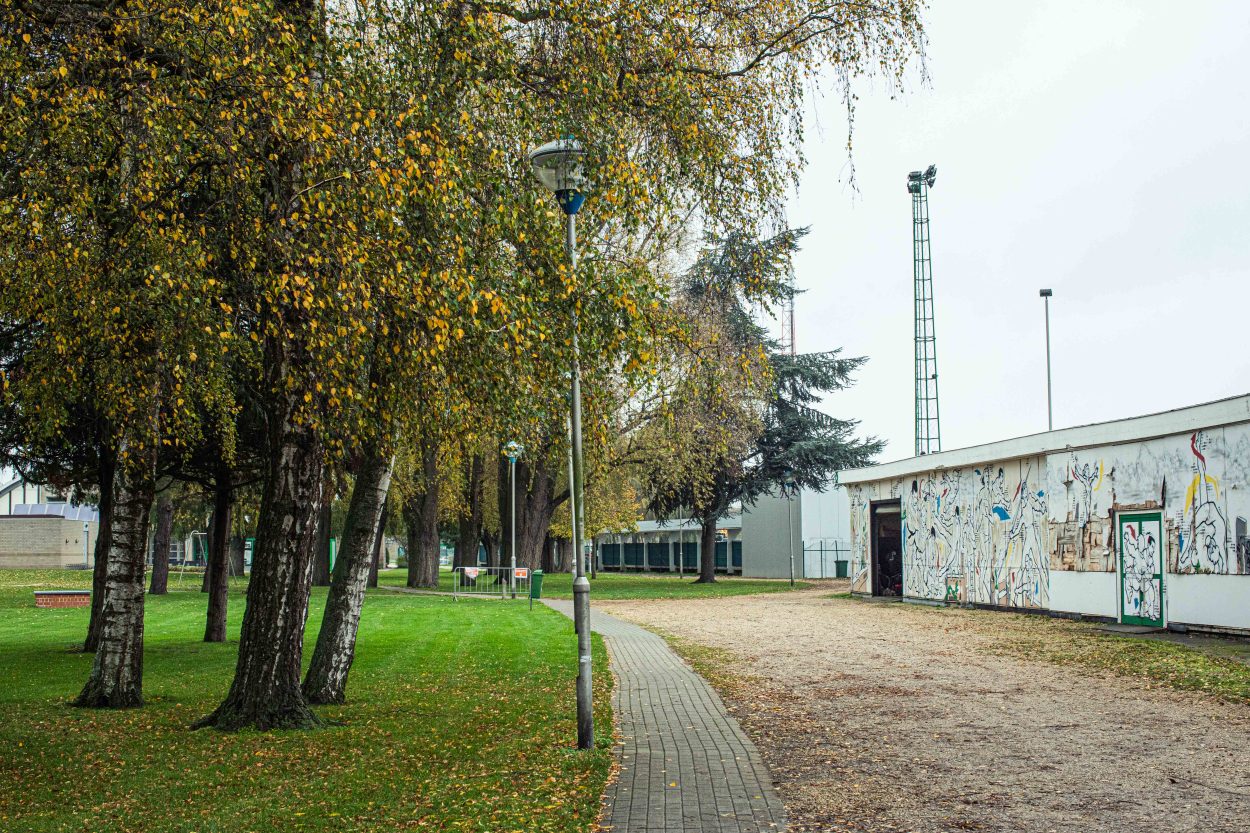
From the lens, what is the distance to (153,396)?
8.77m

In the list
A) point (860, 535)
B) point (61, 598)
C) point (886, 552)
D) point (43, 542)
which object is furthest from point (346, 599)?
point (43, 542)

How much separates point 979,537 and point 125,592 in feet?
66.2

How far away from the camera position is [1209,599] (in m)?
16.8

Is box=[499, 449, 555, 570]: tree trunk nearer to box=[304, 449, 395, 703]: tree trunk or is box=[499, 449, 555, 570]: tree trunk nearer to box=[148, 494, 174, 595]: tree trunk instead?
box=[148, 494, 174, 595]: tree trunk

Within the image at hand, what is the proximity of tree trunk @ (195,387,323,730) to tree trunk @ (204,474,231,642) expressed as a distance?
7613 millimetres

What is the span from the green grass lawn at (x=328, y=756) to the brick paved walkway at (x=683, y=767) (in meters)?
0.22

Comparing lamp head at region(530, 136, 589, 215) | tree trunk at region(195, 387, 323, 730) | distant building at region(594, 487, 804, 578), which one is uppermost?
lamp head at region(530, 136, 589, 215)

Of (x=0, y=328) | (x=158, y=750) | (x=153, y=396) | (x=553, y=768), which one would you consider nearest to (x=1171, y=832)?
(x=553, y=768)

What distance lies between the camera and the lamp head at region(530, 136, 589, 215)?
786 cm

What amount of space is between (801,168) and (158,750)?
757cm

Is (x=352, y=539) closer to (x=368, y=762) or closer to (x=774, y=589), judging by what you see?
(x=368, y=762)

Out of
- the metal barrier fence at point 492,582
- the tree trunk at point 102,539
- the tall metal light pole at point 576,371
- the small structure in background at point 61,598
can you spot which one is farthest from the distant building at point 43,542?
the tall metal light pole at point 576,371

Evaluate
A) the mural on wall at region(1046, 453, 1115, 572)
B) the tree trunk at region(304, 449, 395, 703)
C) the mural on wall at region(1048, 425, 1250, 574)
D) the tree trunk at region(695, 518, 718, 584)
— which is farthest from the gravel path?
the tree trunk at region(695, 518, 718, 584)

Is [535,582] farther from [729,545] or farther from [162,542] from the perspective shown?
[729,545]
